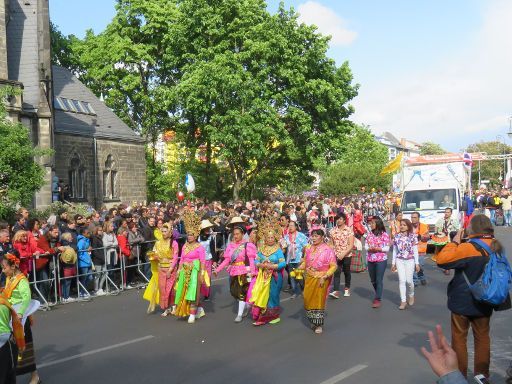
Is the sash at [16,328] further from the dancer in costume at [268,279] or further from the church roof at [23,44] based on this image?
the church roof at [23,44]

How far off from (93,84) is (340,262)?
36047 mm

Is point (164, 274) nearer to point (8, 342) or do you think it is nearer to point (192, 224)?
point (192, 224)

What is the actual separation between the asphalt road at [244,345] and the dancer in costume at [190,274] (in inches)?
9.9

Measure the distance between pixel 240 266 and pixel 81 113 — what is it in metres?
29.7

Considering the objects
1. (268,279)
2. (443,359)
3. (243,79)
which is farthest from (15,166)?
(243,79)

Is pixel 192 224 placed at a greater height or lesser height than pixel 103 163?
→ lesser

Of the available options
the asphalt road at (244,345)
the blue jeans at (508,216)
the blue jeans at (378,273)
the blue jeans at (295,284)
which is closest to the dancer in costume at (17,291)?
the asphalt road at (244,345)

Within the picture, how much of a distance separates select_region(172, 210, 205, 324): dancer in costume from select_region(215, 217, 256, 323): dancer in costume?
388 millimetres

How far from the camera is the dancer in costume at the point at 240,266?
11.0 meters

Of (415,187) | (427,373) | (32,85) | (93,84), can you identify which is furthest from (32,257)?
(93,84)

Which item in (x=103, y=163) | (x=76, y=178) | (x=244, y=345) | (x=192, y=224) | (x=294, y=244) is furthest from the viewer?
(x=103, y=163)

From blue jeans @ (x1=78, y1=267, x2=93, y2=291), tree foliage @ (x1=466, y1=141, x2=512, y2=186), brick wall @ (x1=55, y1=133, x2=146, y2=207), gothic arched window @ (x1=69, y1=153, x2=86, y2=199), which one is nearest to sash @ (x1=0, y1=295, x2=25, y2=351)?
blue jeans @ (x1=78, y1=267, x2=93, y2=291)

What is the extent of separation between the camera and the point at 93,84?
1807 inches

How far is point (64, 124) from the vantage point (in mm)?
36062
